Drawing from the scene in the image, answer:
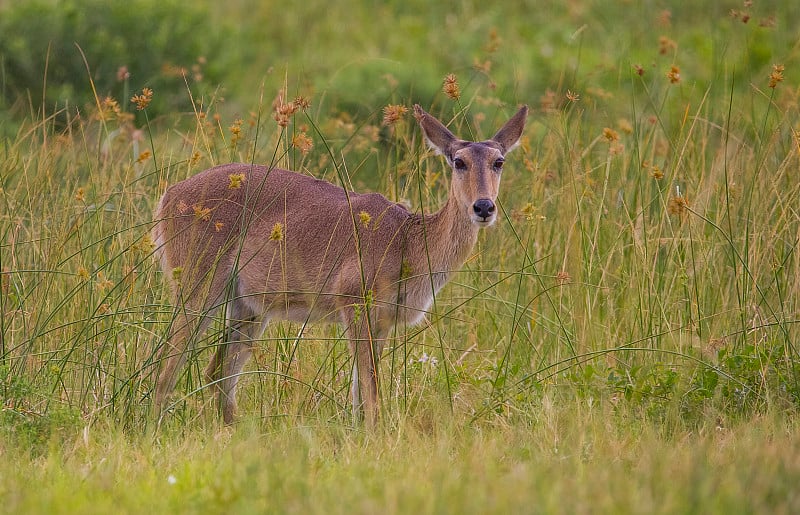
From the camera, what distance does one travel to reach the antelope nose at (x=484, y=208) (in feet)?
20.2

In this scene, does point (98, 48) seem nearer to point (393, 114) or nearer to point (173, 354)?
point (173, 354)

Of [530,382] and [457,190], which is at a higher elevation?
[457,190]

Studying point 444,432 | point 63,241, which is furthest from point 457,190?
point 63,241

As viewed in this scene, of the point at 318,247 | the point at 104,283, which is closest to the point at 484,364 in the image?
the point at 318,247

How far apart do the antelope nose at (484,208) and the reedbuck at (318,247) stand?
12 centimetres

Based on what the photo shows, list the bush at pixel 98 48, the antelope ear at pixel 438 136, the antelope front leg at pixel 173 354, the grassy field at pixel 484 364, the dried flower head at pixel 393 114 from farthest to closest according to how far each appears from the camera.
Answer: the bush at pixel 98 48
the antelope ear at pixel 438 136
the antelope front leg at pixel 173 354
the dried flower head at pixel 393 114
the grassy field at pixel 484 364

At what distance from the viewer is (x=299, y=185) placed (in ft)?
22.6

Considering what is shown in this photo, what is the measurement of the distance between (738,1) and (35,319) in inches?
505

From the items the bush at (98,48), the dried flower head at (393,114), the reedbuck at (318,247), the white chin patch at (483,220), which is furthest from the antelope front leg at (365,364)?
the bush at (98,48)

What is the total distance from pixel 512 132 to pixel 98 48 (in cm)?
766

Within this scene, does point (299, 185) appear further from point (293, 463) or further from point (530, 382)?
point (293, 463)

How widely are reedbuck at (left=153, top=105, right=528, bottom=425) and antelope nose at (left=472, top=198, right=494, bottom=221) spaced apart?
122mm

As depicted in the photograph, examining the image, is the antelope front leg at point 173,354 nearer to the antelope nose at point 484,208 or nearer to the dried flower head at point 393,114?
the dried flower head at point 393,114

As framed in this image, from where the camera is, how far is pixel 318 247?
677 centimetres
